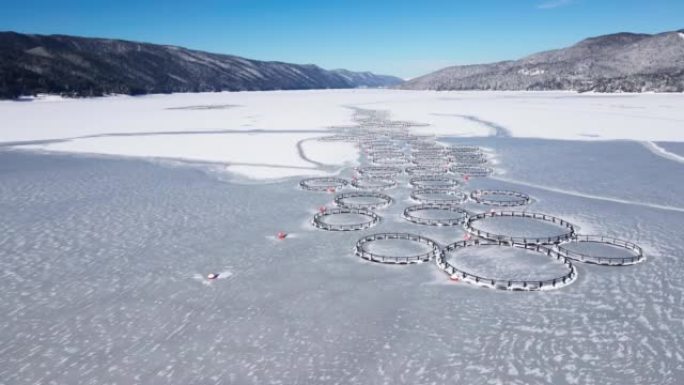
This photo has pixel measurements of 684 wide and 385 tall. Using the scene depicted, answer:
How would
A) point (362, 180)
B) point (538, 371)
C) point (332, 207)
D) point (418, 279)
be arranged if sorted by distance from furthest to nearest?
point (362, 180)
point (332, 207)
point (418, 279)
point (538, 371)

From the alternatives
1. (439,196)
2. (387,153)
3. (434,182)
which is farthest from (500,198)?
(387,153)

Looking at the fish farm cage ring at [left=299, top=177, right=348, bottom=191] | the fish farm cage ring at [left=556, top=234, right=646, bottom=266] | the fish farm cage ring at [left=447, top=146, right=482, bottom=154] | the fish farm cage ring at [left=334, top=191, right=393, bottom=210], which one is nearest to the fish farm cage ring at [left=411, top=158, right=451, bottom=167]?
the fish farm cage ring at [left=447, top=146, right=482, bottom=154]

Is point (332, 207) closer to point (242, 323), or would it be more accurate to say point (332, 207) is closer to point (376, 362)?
point (242, 323)

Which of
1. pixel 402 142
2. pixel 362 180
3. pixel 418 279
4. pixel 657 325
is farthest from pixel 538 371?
pixel 402 142

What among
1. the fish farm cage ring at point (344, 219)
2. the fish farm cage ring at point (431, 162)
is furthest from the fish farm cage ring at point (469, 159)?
the fish farm cage ring at point (344, 219)

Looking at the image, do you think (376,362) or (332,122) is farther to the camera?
(332,122)

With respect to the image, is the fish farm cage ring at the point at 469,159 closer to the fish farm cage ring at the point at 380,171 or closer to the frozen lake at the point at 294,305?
the fish farm cage ring at the point at 380,171

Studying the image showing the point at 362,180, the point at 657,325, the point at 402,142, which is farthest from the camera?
the point at 402,142
